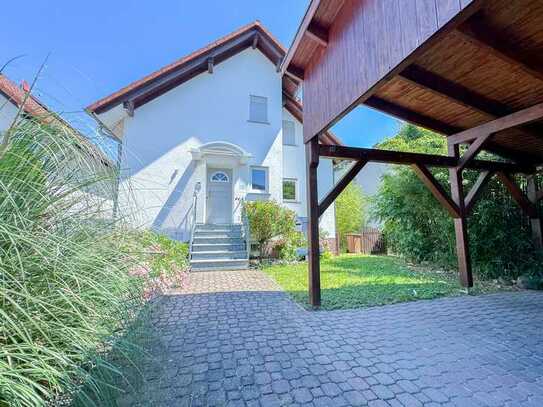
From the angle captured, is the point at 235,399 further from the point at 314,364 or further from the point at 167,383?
the point at 314,364

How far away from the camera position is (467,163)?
16.5ft

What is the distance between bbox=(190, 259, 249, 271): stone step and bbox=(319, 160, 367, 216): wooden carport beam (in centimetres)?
415

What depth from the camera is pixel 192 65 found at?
9336 millimetres

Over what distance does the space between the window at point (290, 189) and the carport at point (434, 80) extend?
20.1ft

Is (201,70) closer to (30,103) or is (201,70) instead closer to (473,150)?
(473,150)

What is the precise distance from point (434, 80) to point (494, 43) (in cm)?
111

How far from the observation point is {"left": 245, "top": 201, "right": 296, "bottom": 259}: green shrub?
8.48 m

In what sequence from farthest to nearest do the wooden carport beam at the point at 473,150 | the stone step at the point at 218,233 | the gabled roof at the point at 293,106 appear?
the gabled roof at the point at 293,106 < the stone step at the point at 218,233 < the wooden carport beam at the point at 473,150

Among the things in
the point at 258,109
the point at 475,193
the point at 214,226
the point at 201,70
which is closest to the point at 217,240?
the point at 214,226

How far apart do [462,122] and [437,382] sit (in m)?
4.77

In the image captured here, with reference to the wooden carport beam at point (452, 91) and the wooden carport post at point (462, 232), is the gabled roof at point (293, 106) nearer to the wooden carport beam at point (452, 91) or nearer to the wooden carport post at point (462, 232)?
the wooden carport post at point (462, 232)

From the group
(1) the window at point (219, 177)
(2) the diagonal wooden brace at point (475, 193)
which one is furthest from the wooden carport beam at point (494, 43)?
(1) the window at point (219, 177)

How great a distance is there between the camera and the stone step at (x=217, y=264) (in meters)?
7.29

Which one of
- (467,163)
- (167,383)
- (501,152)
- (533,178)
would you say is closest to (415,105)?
(467,163)
